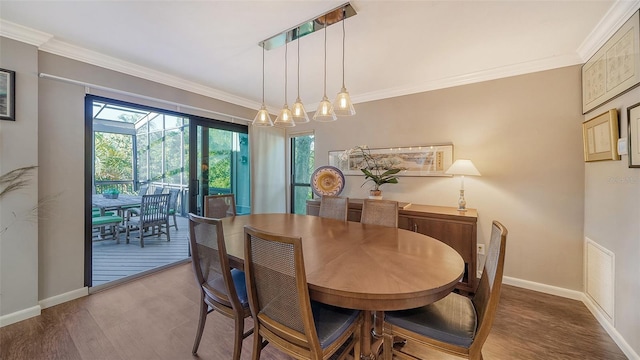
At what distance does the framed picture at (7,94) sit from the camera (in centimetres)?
198

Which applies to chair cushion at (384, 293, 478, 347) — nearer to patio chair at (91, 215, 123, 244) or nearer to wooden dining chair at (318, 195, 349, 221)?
wooden dining chair at (318, 195, 349, 221)

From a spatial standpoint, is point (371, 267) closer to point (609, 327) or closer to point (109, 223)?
point (609, 327)

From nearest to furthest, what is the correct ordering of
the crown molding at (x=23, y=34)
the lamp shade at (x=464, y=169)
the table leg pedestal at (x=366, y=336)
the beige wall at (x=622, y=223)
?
the table leg pedestal at (x=366, y=336) → the beige wall at (x=622, y=223) → the crown molding at (x=23, y=34) → the lamp shade at (x=464, y=169)

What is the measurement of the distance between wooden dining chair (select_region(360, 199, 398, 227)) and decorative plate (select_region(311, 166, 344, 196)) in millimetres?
1155

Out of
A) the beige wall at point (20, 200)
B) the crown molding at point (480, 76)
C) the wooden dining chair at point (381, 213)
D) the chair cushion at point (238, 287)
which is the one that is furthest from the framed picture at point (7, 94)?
the crown molding at point (480, 76)

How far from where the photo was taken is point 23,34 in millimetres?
→ 2027

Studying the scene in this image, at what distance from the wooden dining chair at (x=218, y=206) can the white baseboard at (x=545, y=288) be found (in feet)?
10.9

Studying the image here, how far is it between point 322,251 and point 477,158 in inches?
96.8

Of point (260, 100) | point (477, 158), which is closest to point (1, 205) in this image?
point (260, 100)

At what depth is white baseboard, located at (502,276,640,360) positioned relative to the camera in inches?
66.5

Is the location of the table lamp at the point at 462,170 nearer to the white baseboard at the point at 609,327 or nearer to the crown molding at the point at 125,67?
the white baseboard at the point at 609,327

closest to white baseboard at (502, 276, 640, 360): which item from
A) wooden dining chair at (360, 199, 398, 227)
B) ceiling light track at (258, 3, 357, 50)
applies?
wooden dining chair at (360, 199, 398, 227)

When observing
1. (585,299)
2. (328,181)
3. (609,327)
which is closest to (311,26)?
(328,181)

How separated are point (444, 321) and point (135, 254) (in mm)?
4061
